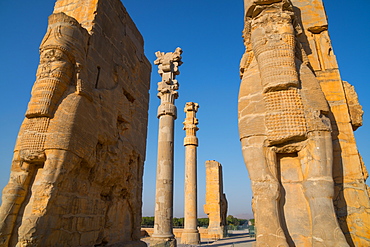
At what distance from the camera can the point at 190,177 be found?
36.8 feet

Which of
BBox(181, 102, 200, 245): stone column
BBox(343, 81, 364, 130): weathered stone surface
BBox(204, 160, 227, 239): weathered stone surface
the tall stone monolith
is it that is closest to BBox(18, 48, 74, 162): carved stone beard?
the tall stone monolith

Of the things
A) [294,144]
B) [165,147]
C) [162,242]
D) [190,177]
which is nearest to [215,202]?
[190,177]

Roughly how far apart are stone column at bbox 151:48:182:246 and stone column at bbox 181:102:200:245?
314 centimetres

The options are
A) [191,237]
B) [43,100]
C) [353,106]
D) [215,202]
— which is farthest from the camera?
[215,202]

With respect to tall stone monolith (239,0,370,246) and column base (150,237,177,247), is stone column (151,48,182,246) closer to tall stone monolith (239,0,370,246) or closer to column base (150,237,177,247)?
column base (150,237,177,247)

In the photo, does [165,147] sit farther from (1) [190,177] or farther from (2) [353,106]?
(2) [353,106]

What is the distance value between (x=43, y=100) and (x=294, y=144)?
2988mm

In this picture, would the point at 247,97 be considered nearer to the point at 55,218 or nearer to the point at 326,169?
the point at 326,169

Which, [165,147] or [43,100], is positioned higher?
[165,147]

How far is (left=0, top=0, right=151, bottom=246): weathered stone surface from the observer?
2971 mm

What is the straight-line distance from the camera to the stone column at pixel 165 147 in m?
7.43

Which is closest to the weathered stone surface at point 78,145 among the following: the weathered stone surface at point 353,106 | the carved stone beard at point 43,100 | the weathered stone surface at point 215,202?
the carved stone beard at point 43,100

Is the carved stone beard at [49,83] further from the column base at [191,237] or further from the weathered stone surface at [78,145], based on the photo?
the column base at [191,237]

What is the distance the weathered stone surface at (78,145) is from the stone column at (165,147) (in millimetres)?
2616
